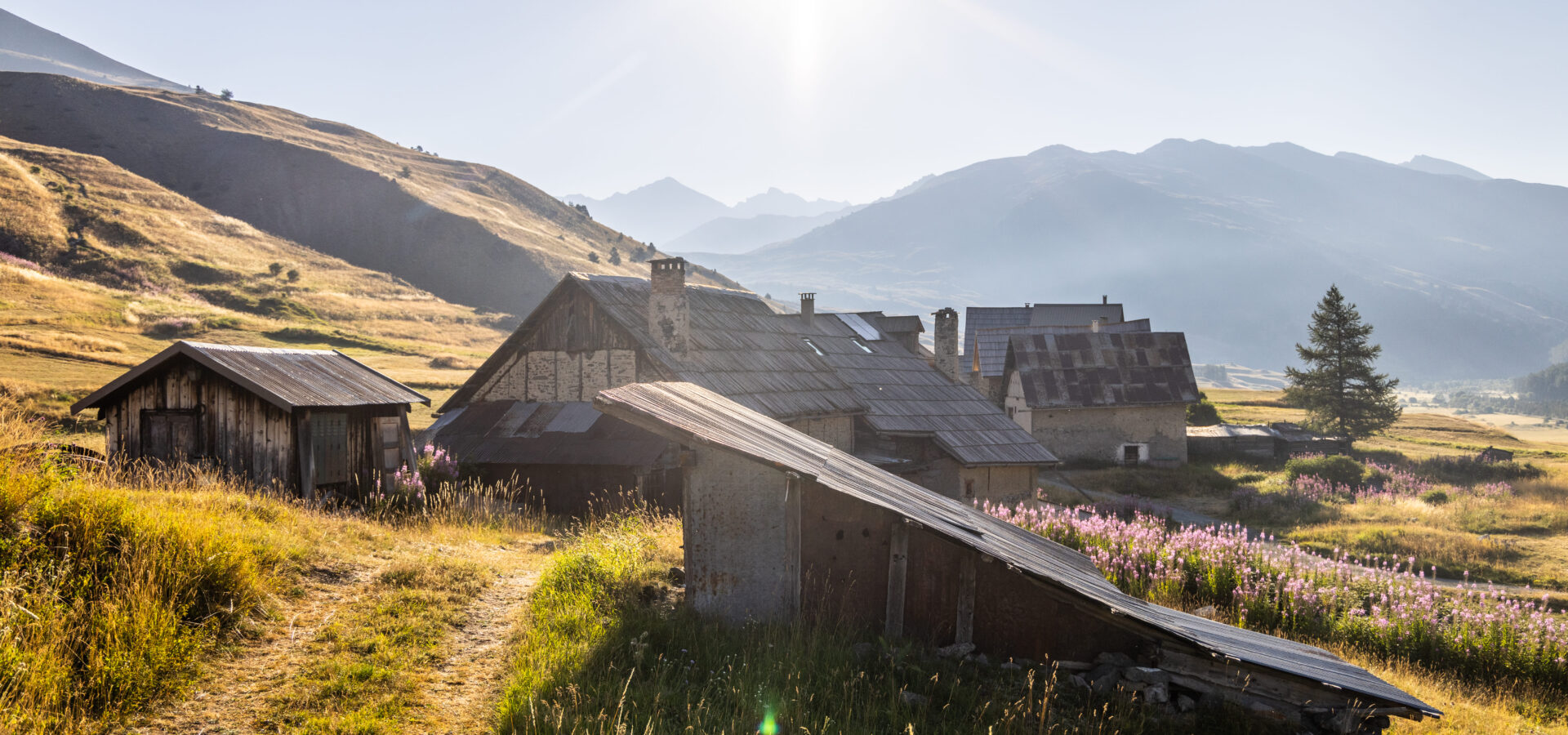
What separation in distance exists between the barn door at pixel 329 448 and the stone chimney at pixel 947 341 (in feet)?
77.3

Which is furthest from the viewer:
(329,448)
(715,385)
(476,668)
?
(715,385)

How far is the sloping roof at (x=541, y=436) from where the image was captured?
1852 centimetres

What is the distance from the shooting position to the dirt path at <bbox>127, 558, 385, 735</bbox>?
186 inches

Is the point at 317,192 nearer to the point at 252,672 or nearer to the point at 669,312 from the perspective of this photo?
the point at 669,312

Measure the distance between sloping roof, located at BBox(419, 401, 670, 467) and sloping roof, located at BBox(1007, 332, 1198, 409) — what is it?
23125 millimetres

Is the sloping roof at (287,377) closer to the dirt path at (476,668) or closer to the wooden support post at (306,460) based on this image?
the wooden support post at (306,460)

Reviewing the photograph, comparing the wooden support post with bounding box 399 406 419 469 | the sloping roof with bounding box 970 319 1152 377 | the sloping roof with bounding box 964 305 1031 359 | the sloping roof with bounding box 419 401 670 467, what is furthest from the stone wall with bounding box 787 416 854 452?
the sloping roof with bounding box 964 305 1031 359

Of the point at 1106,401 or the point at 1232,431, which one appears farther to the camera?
the point at 1232,431

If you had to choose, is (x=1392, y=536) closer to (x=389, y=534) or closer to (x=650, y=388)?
(x=650, y=388)

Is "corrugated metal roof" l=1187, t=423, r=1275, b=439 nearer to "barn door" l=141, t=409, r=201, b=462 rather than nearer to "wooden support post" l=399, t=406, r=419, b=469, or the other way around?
"wooden support post" l=399, t=406, r=419, b=469

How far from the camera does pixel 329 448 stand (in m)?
14.3

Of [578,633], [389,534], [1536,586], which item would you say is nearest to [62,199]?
[389,534]

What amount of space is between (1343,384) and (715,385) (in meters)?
40.9

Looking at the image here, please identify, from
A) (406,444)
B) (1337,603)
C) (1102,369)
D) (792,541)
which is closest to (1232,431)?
Result: (1102,369)
